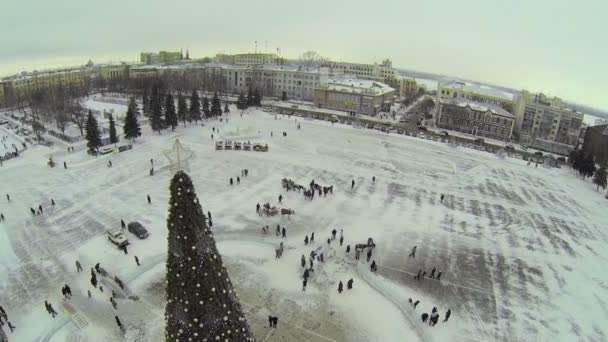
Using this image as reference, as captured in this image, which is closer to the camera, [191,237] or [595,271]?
[191,237]

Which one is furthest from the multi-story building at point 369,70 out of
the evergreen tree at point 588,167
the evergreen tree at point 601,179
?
the evergreen tree at point 601,179

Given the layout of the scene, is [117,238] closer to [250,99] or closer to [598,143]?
[250,99]

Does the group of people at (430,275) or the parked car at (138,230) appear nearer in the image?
the group of people at (430,275)

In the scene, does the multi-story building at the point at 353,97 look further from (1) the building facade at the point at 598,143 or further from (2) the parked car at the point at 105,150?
(2) the parked car at the point at 105,150

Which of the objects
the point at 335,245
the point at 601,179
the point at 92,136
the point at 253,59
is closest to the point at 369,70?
the point at 253,59

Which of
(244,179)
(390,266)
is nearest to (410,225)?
(390,266)

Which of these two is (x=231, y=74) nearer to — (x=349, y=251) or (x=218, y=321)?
(x=349, y=251)

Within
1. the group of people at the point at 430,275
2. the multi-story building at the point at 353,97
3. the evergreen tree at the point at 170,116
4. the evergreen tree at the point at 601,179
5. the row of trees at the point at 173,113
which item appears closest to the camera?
the group of people at the point at 430,275
